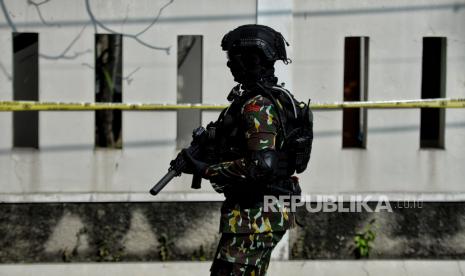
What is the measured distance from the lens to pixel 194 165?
5.94 meters

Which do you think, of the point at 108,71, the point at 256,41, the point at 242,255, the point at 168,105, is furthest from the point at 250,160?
the point at 108,71

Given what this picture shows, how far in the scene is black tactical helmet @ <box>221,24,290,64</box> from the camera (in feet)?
19.4

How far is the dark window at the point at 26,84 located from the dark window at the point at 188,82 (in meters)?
1.25

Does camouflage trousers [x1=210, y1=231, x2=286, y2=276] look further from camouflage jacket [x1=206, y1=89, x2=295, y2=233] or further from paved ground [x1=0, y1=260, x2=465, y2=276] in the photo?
paved ground [x1=0, y1=260, x2=465, y2=276]

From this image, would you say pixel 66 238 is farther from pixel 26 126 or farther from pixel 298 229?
pixel 298 229

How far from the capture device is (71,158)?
888cm

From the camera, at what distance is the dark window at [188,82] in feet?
30.5

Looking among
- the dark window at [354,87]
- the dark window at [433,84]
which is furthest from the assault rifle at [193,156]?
the dark window at [433,84]

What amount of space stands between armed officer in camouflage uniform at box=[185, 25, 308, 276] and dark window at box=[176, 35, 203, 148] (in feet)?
10.7

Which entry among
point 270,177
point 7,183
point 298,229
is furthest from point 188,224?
point 270,177

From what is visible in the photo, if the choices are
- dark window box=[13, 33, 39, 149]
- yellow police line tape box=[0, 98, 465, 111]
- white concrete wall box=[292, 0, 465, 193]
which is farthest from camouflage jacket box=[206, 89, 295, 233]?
dark window box=[13, 33, 39, 149]

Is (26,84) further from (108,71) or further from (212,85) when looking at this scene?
(212,85)

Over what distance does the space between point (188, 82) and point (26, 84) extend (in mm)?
1424

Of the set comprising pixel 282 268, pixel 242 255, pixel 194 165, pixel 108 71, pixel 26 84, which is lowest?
pixel 282 268
